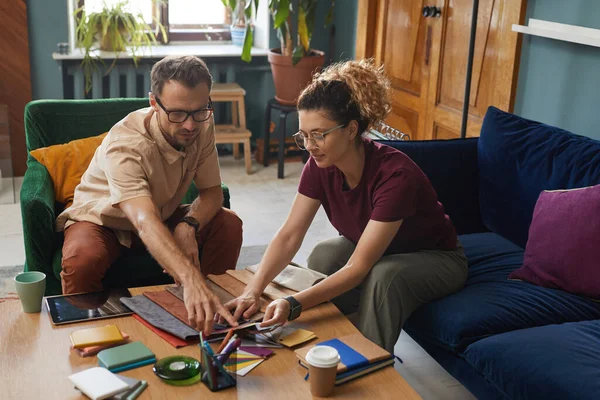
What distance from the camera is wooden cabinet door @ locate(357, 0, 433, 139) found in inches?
159

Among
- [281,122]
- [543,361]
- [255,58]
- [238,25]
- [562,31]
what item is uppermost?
[562,31]

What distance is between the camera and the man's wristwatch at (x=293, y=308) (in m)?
1.86

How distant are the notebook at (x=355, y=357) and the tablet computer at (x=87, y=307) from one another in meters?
0.52

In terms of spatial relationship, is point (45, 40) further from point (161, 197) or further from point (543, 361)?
point (543, 361)

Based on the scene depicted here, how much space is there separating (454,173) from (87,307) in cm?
147

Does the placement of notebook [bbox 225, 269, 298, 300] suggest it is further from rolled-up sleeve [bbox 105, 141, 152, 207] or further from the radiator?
the radiator

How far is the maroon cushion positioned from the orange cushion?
1575 mm

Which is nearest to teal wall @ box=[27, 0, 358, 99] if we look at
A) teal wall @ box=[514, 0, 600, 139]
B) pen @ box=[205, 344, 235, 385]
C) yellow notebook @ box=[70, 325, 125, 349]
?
teal wall @ box=[514, 0, 600, 139]

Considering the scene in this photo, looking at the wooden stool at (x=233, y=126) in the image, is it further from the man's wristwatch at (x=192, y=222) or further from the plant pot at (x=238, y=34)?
the man's wristwatch at (x=192, y=222)

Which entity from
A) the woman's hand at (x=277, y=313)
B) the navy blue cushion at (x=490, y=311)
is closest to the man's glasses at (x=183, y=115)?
the woman's hand at (x=277, y=313)

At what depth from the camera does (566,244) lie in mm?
2221

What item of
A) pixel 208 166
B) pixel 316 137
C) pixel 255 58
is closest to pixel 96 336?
pixel 316 137

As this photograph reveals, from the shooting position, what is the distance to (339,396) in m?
1.54

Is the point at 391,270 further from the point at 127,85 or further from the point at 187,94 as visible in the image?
the point at 127,85
